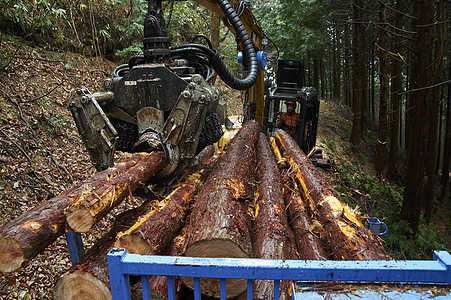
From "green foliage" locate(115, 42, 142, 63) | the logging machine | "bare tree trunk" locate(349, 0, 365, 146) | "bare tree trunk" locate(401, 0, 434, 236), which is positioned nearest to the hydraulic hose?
the logging machine

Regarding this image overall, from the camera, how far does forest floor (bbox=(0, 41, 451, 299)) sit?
13.3ft

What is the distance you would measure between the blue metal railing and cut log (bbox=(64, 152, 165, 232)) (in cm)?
70

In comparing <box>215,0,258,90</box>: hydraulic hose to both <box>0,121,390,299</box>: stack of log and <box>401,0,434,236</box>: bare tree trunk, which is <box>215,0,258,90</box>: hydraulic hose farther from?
<box>401,0,434,236</box>: bare tree trunk

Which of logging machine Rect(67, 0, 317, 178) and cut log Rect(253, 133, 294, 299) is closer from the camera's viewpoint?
cut log Rect(253, 133, 294, 299)

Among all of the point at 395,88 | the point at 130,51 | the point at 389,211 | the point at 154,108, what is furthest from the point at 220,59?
the point at 395,88

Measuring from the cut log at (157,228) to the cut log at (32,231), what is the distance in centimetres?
46

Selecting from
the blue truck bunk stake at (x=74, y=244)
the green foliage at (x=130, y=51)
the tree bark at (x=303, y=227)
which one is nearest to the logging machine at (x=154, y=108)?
the blue truck bunk stake at (x=74, y=244)

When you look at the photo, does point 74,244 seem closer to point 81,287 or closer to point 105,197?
point 105,197

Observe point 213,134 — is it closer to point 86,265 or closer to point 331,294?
point 86,265

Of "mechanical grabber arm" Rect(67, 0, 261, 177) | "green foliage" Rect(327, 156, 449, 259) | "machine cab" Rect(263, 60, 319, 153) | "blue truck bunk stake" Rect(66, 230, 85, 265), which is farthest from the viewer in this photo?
"machine cab" Rect(263, 60, 319, 153)

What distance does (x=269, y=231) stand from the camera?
8.61 feet

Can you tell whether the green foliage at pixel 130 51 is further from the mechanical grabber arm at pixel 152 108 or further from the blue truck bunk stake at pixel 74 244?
the blue truck bunk stake at pixel 74 244

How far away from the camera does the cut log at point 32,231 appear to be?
185 cm

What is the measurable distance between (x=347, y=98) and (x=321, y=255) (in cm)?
2966
